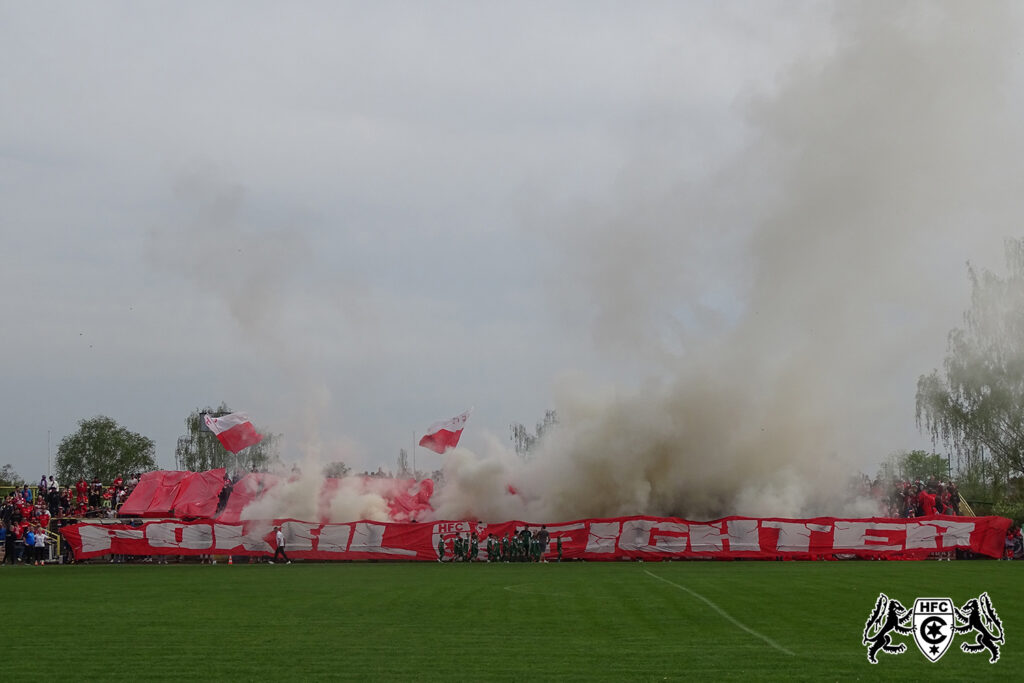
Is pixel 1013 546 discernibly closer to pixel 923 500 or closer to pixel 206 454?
pixel 923 500

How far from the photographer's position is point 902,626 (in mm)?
13922

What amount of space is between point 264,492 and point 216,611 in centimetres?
2898

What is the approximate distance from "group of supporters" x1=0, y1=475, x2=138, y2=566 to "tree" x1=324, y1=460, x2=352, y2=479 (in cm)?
995

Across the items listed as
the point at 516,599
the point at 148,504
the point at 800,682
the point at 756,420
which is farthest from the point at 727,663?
the point at 148,504

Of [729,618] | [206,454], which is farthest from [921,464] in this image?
[729,618]

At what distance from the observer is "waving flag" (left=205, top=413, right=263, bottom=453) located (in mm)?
46969

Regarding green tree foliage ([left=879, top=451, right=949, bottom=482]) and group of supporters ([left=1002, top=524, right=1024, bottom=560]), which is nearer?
group of supporters ([left=1002, top=524, right=1024, bottom=560])

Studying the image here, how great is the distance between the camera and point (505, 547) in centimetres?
4050

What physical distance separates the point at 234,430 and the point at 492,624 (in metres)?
31.4

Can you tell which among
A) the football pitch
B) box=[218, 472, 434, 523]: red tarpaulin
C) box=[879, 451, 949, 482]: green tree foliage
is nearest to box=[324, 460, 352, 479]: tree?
box=[218, 472, 434, 523]: red tarpaulin

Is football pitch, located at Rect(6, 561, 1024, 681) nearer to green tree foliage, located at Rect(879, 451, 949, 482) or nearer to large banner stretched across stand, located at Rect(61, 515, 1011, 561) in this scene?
large banner stretched across stand, located at Rect(61, 515, 1011, 561)

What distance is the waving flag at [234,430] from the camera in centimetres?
4697

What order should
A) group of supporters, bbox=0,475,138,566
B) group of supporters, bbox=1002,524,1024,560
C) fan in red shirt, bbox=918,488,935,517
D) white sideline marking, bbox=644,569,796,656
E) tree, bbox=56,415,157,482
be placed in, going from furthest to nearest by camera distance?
1. tree, bbox=56,415,157,482
2. fan in red shirt, bbox=918,488,935,517
3. group of supporters, bbox=0,475,138,566
4. group of supporters, bbox=1002,524,1024,560
5. white sideline marking, bbox=644,569,796,656

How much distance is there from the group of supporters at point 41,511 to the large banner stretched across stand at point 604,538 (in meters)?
1.39
